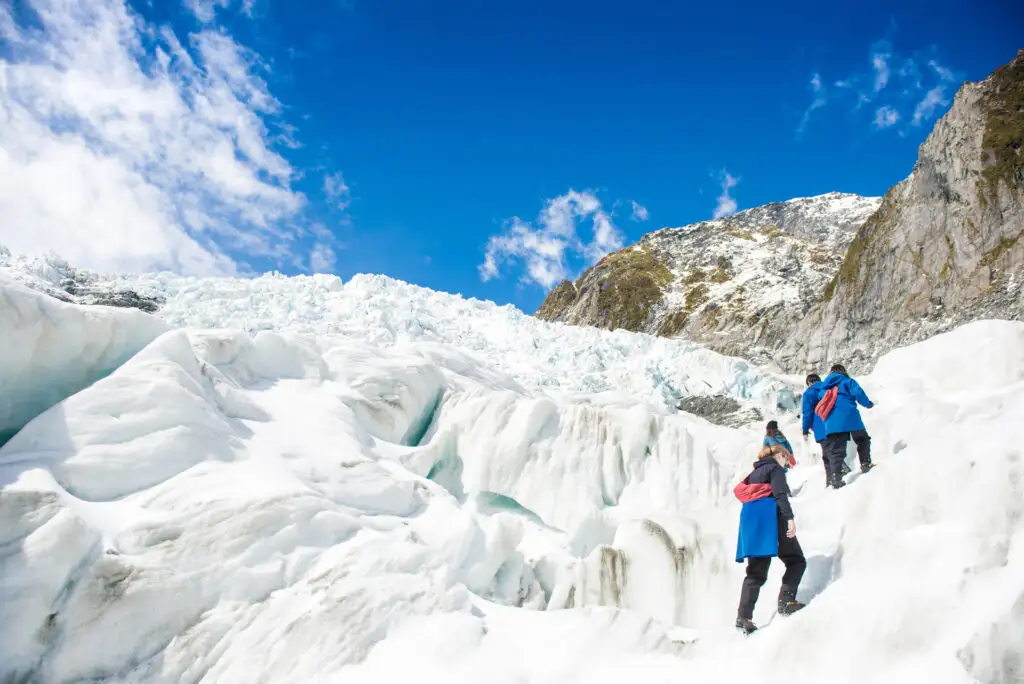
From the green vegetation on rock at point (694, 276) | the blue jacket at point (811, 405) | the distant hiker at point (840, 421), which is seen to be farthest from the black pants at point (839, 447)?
the green vegetation on rock at point (694, 276)

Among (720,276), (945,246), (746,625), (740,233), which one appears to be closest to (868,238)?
(945,246)

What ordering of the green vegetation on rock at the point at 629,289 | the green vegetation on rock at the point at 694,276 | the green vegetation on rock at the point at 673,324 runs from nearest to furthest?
the green vegetation on rock at the point at 673,324, the green vegetation on rock at the point at 629,289, the green vegetation on rock at the point at 694,276

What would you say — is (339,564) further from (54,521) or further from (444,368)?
(444,368)

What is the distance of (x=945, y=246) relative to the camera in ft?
103

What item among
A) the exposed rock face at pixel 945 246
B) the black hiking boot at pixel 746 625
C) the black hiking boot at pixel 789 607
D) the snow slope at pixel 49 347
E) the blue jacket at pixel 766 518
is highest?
the exposed rock face at pixel 945 246

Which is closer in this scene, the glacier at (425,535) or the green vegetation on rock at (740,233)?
the glacier at (425,535)

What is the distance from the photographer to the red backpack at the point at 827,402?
266 inches

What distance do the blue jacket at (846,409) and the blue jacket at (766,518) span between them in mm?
1962

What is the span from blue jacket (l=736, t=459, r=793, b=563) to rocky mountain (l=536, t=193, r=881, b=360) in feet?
119

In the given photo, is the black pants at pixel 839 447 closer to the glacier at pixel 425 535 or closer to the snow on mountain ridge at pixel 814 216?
the glacier at pixel 425 535

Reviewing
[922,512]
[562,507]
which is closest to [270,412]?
[562,507]

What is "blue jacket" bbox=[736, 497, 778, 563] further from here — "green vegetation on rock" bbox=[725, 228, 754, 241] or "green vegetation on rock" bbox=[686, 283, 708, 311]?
"green vegetation on rock" bbox=[725, 228, 754, 241]

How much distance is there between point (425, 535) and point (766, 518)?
3385 millimetres

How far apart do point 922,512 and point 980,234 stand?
30.4 m
